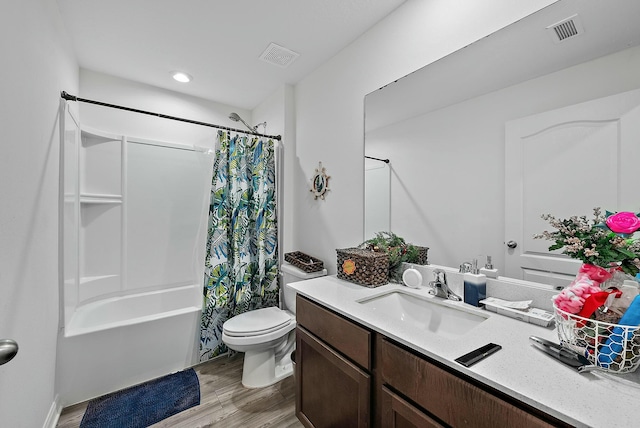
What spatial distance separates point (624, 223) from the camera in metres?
0.75

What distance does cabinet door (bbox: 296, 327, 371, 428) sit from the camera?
3.52ft

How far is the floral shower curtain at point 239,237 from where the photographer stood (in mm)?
2207

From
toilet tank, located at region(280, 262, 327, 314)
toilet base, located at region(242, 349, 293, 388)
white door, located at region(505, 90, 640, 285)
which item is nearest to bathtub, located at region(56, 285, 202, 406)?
toilet base, located at region(242, 349, 293, 388)

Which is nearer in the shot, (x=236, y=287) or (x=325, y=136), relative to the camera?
(x=325, y=136)

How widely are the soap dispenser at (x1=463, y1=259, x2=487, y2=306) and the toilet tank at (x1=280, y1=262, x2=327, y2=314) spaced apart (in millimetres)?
1089

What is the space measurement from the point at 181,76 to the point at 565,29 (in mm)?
2590

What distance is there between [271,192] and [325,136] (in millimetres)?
759

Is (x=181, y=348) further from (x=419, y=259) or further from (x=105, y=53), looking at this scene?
(x=105, y=53)

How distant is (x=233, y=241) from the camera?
228 centimetres

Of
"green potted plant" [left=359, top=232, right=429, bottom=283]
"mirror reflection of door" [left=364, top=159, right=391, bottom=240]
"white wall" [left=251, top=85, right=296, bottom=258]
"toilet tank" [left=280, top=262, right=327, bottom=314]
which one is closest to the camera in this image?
"green potted plant" [left=359, top=232, right=429, bottom=283]

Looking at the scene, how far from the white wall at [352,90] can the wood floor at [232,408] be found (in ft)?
3.11

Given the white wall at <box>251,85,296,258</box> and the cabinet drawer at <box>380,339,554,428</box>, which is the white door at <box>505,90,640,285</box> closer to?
the cabinet drawer at <box>380,339,554,428</box>

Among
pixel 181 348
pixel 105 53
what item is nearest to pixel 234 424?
pixel 181 348

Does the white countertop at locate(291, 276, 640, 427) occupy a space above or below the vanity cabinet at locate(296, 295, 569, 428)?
above
